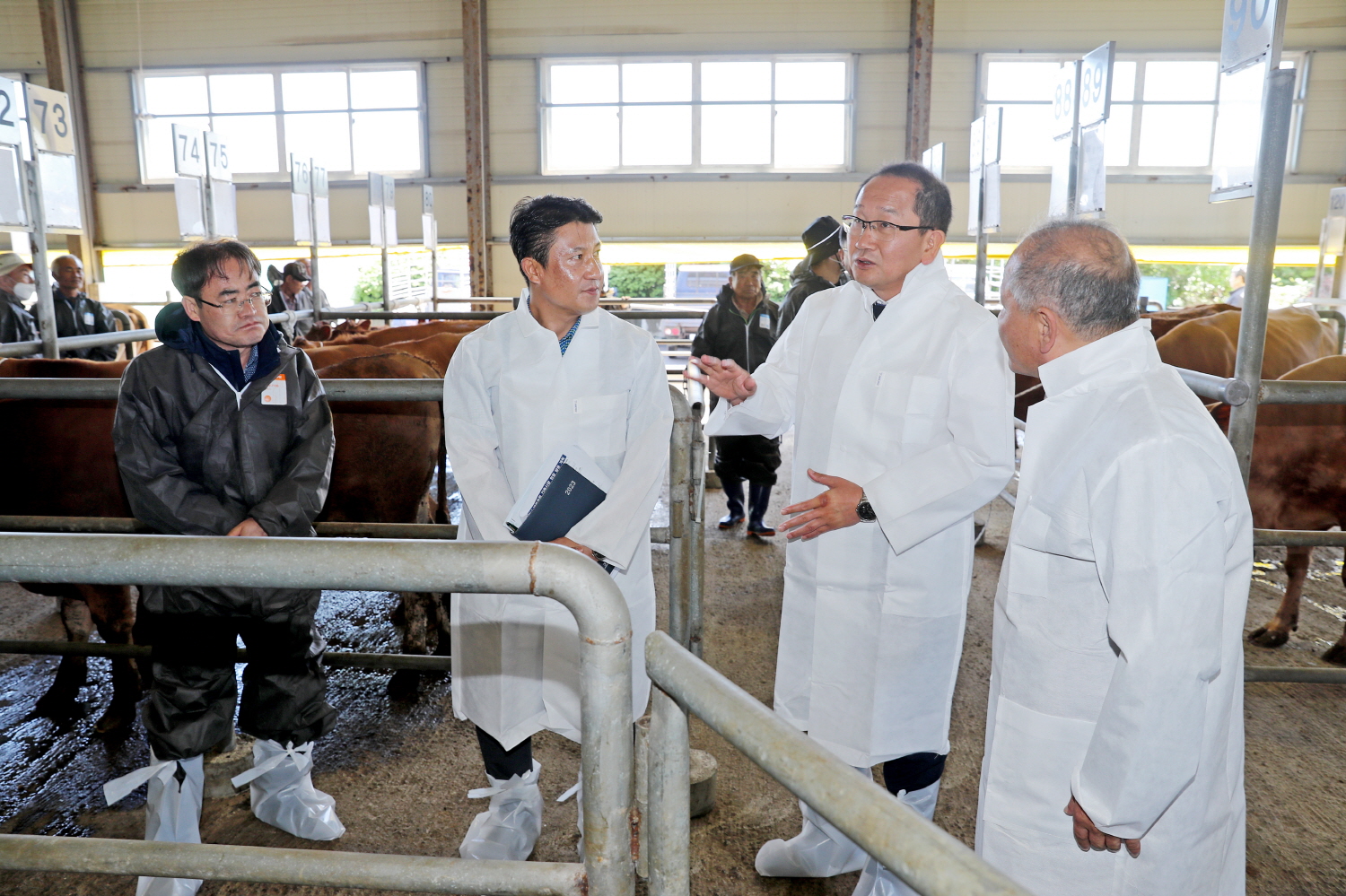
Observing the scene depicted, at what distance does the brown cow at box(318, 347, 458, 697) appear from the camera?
3.77m

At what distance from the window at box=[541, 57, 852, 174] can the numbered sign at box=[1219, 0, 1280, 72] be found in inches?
445

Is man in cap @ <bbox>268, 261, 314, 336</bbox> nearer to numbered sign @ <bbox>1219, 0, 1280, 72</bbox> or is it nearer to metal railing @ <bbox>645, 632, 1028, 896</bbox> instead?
numbered sign @ <bbox>1219, 0, 1280, 72</bbox>

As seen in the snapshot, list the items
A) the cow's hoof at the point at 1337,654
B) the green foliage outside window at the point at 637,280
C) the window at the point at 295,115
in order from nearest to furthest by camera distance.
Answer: the cow's hoof at the point at 1337,654 < the window at the point at 295,115 < the green foliage outside window at the point at 637,280

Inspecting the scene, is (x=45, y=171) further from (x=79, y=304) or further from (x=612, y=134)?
(x=612, y=134)

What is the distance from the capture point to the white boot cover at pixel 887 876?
2182mm

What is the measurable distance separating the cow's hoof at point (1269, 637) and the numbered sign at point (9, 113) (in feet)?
20.4

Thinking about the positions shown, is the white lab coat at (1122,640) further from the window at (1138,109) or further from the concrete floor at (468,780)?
the window at (1138,109)

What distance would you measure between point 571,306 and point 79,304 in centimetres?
653

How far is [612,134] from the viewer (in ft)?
46.0

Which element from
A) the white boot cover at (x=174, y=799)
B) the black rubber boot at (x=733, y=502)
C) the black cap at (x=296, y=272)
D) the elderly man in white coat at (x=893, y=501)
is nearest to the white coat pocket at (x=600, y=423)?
the elderly man in white coat at (x=893, y=501)

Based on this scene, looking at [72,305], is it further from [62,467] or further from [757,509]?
[757,509]

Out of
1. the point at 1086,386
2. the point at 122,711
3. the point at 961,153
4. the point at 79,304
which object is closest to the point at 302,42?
the point at 79,304

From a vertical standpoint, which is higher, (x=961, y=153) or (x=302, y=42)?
(x=302, y=42)

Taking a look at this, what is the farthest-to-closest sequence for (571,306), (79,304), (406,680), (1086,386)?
(79,304) < (406,680) < (571,306) < (1086,386)
